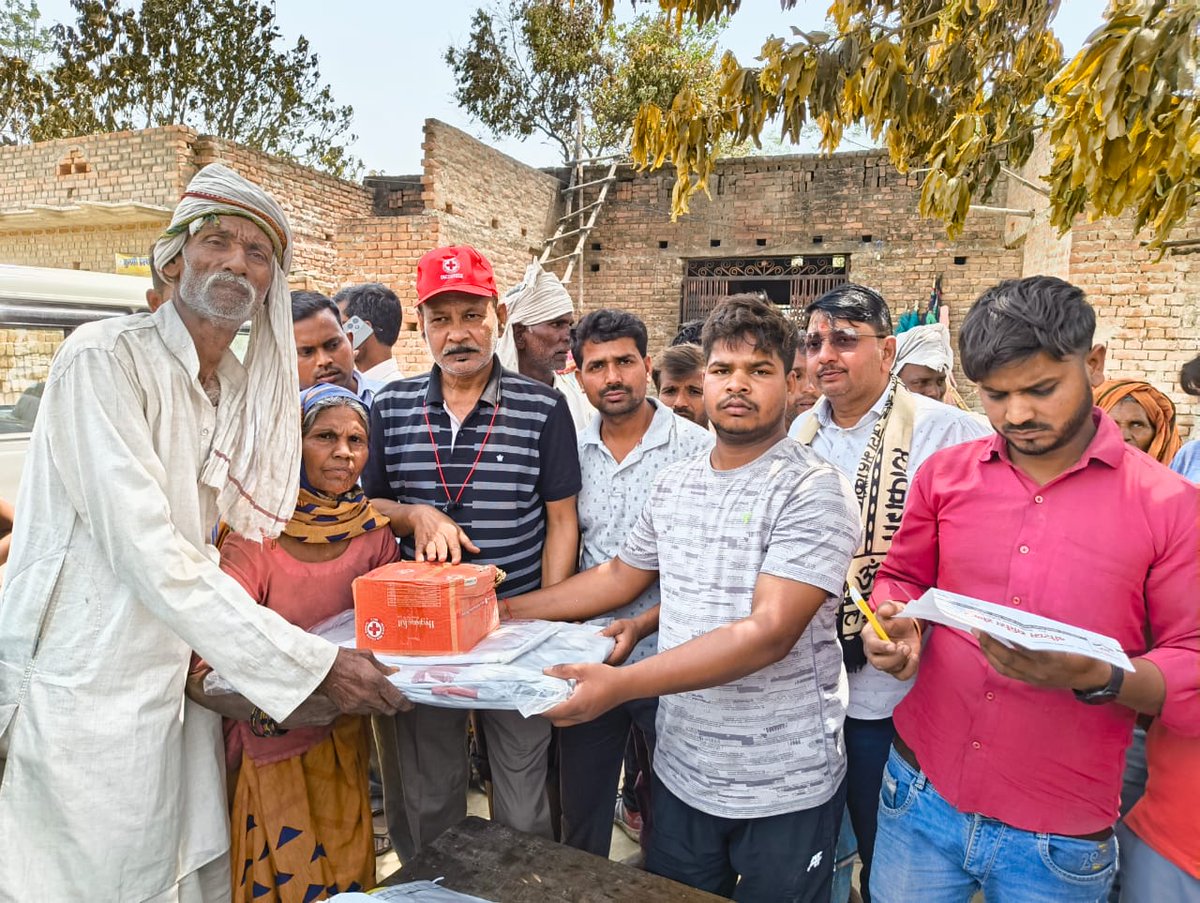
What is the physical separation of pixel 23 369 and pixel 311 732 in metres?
4.08

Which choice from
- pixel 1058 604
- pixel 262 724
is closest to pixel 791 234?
pixel 1058 604

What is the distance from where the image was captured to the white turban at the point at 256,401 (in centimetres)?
190

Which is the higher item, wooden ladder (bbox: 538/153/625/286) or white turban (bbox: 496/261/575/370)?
wooden ladder (bbox: 538/153/625/286)

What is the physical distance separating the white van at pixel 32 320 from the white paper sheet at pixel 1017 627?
4.99 m

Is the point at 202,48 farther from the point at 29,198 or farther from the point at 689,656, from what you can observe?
the point at 689,656

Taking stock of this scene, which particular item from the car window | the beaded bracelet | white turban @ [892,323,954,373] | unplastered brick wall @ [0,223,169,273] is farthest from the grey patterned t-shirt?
unplastered brick wall @ [0,223,169,273]

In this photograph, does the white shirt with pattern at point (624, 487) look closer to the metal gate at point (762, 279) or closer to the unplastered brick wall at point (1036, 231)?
the unplastered brick wall at point (1036, 231)

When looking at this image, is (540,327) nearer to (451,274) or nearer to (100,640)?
(451,274)

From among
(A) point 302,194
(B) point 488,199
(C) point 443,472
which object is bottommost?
(C) point 443,472

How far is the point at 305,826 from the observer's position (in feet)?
6.58

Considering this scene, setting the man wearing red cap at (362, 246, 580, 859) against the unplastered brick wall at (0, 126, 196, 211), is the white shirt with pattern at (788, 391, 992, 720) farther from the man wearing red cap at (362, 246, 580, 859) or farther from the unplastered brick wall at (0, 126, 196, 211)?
the unplastered brick wall at (0, 126, 196, 211)

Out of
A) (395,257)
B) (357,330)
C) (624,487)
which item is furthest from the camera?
(395,257)

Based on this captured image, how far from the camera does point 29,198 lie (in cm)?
982

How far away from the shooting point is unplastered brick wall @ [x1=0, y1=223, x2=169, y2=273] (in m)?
9.30
